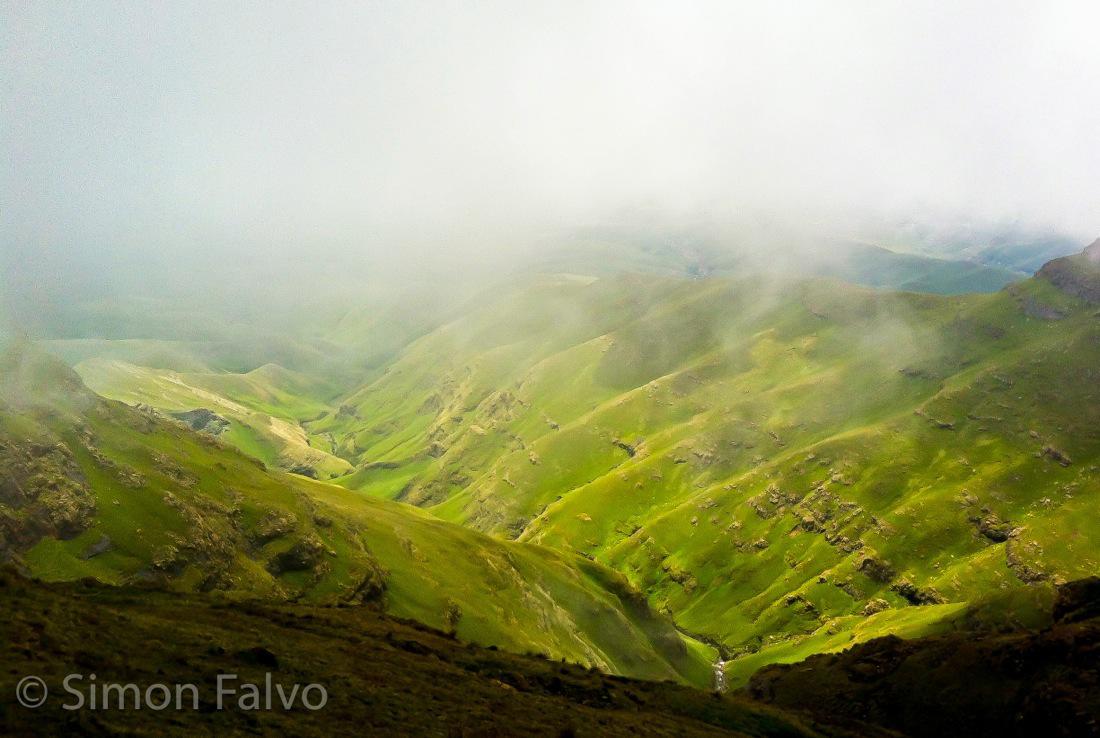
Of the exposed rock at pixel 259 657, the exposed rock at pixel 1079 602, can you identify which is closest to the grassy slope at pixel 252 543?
the exposed rock at pixel 259 657

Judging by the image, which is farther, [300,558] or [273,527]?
[273,527]

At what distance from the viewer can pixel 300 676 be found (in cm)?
4309

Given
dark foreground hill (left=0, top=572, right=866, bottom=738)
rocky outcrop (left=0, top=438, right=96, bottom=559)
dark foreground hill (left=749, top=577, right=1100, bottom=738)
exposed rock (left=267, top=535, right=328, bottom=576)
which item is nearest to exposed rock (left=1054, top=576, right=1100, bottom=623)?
dark foreground hill (left=749, top=577, right=1100, bottom=738)

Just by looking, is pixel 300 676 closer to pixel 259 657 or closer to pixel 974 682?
pixel 259 657

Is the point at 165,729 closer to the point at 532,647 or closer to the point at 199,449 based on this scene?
the point at 532,647

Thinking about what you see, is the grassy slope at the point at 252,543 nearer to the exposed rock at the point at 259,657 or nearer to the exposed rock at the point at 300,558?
the exposed rock at the point at 300,558

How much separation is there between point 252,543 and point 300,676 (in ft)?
271

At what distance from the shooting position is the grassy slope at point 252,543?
96.2 metres

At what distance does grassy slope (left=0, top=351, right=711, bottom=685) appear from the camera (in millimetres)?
96188

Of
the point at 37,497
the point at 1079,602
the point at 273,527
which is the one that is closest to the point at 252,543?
the point at 273,527

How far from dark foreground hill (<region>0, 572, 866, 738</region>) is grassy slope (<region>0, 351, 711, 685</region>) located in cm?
4207

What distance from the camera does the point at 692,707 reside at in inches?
2660

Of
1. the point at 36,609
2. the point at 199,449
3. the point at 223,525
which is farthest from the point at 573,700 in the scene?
the point at 199,449

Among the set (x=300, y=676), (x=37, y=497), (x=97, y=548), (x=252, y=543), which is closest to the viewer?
(x=300, y=676)
